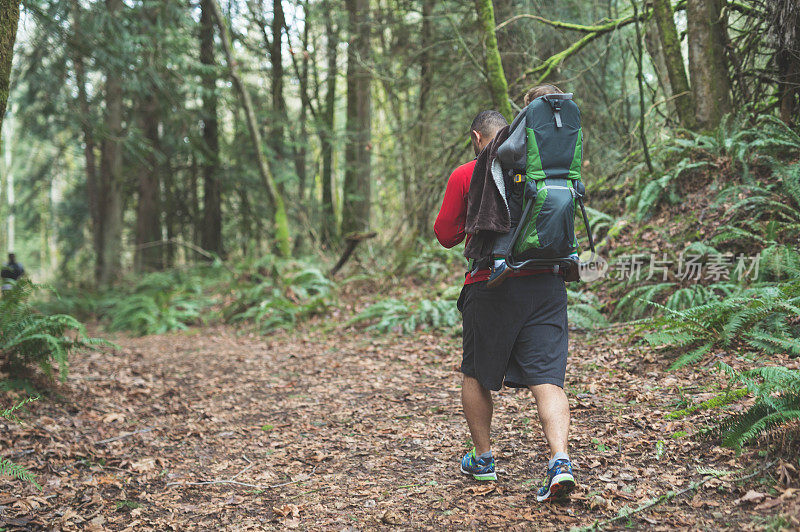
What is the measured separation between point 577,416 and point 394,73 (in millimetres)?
9884

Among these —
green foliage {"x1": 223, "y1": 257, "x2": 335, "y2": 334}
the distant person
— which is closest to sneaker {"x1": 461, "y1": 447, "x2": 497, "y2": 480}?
green foliage {"x1": 223, "y1": 257, "x2": 335, "y2": 334}

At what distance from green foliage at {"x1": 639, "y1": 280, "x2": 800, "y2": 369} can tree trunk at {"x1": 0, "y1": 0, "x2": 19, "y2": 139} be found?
4.81m

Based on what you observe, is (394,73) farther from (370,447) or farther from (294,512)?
(294,512)

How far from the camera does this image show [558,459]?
9.12 feet

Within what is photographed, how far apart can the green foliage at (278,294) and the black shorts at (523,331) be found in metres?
6.96

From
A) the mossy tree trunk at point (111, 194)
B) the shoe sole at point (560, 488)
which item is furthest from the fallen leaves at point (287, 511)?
the mossy tree trunk at point (111, 194)

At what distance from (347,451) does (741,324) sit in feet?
11.2

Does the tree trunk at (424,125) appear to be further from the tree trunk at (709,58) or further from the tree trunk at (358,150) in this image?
the tree trunk at (709,58)

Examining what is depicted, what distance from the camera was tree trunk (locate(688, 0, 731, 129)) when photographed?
295 inches

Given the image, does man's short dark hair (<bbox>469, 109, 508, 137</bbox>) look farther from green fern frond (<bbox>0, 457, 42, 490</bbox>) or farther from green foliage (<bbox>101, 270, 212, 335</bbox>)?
green foliage (<bbox>101, 270, 212, 335</bbox>)

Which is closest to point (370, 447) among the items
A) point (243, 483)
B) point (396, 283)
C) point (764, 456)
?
point (243, 483)

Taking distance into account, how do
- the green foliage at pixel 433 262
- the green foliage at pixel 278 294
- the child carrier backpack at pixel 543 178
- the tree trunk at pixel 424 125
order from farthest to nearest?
the tree trunk at pixel 424 125
the green foliage at pixel 433 262
the green foliage at pixel 278 294
the child carrier backpack at pixel 543 178

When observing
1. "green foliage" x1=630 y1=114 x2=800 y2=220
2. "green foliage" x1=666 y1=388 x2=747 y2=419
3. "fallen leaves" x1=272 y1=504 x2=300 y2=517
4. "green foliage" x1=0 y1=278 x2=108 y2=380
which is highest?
"green foliage" x1=630 y1=114 x2=800 y2=220

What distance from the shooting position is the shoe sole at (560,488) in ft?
9.03
